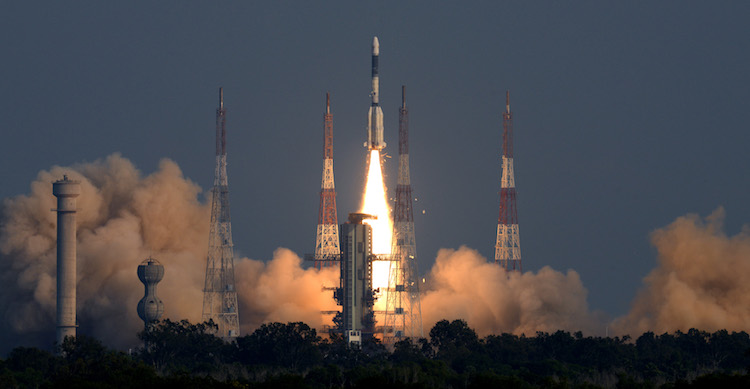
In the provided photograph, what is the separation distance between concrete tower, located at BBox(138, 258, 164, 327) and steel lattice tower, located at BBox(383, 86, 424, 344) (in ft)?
56.4

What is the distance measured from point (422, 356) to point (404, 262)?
6619mm

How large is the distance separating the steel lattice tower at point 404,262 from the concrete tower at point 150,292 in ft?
56.4

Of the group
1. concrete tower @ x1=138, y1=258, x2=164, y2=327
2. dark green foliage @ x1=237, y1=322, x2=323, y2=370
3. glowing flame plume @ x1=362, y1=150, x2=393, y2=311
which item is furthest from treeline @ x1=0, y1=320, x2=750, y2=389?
glowing flame plume @ x1=362, y1=150, x2=393, y2=311

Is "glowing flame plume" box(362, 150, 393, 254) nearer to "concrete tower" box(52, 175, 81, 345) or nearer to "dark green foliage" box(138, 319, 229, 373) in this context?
"dark green foliage" box(138, 319, 229, 373)

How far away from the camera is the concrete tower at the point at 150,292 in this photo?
13900 centimetres

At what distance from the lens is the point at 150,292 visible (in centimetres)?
13975

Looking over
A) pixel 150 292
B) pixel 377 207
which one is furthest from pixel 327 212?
pixel 150 292

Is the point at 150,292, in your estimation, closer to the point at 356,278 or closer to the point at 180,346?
the point at 180,346

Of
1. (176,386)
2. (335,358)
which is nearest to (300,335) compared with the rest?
(335,358)

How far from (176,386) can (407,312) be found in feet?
139

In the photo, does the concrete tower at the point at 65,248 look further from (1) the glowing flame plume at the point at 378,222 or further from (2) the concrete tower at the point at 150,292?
(1) the glowing flame plume at the point at 378,222

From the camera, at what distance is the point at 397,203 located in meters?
128

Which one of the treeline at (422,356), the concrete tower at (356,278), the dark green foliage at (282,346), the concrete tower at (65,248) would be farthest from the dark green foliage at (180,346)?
the concrete tower at (356,278)

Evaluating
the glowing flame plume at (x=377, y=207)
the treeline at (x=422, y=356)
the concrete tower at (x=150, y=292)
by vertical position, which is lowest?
the treeline at (x=422, y=356)
